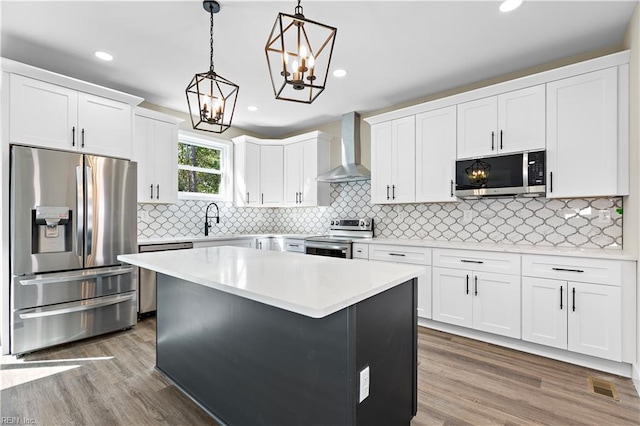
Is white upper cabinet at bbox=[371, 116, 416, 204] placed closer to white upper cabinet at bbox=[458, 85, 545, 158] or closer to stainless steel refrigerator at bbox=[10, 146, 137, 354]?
white upper cabinet at bbox=[458, 85, 545, 158]

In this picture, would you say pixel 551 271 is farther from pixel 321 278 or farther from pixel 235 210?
pixel 235 210

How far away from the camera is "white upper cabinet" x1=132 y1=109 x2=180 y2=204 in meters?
3.72

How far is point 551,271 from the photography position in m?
2.62

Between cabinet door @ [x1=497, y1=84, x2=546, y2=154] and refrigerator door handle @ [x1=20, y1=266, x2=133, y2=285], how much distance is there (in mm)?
4104

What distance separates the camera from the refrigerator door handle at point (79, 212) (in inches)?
114

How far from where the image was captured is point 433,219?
12.6ft

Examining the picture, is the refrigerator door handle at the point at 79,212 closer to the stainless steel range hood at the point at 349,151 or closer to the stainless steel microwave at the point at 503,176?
the stainless steel range hood at the point at 349,151

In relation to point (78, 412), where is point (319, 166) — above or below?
above

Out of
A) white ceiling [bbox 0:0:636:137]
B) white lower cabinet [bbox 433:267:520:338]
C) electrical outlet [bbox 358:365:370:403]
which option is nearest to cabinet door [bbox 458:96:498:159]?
white ceiling [bbox 0:0:636:137]

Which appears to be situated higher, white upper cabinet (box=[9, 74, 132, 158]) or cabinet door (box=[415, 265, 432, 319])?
white upper cabinet (box=[9, 74, 132, 158])

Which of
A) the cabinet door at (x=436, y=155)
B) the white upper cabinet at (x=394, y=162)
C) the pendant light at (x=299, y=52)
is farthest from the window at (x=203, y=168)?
the cabinet door at (x=436, y=155)

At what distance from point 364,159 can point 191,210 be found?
8.90 ft

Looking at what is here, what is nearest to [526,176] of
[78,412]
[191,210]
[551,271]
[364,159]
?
[551,271]

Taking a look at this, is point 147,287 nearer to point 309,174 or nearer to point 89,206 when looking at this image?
point 89,206
